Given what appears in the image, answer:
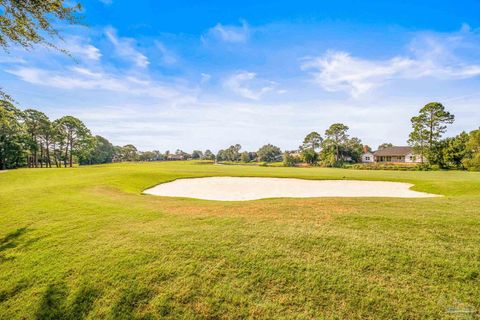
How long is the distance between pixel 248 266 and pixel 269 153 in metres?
108

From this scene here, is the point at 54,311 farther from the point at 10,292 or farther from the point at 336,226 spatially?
the point at 336,226

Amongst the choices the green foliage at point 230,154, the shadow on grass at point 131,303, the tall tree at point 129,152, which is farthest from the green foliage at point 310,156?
the tall tree at point 129,152

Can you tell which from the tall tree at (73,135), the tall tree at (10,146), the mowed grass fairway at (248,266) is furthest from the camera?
the tall tree at (73,135)

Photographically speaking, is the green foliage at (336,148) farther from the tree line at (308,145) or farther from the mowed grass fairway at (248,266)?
the mowed grass fairway at (248,266)

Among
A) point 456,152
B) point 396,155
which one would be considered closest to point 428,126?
point 456,152

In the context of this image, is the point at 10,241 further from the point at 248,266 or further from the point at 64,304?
the point at 248,266

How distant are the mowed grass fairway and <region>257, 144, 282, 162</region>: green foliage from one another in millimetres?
103441

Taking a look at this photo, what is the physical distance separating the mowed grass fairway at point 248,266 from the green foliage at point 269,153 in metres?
103

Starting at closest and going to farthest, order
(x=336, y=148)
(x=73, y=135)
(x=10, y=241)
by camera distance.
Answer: (x=10, y=241), (x=73, y=135), (x=336, y=148)

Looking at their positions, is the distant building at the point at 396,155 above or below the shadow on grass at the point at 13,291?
above

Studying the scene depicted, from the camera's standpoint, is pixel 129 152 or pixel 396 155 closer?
pixel 396 155

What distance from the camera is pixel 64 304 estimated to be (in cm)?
396

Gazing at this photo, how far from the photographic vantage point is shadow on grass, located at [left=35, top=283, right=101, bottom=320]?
3.79m

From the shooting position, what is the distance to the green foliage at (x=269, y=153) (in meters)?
111
